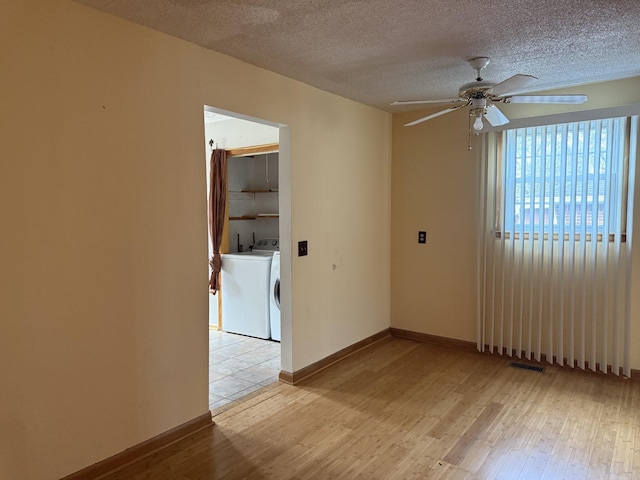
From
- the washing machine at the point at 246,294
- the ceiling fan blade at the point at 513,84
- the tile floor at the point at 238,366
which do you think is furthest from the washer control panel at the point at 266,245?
the ceiling fan blade at the point at 513,84

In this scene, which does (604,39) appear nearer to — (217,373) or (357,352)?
(357,352)

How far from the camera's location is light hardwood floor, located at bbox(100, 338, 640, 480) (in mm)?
2285

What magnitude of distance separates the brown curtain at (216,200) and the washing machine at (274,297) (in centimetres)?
76

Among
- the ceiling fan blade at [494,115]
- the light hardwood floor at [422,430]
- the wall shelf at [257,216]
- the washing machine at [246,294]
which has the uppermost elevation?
the ceiling fan blade at [494,115]

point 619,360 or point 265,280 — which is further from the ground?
point 265,280

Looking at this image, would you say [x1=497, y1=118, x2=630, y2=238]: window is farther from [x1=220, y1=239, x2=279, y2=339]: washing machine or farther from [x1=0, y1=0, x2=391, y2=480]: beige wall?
[x1=220, y1=239, x2=279, y2=339]: washing machine

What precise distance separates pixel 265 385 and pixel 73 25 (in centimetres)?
269

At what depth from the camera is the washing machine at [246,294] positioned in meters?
4.61

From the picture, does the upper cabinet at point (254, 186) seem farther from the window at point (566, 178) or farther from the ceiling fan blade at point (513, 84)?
the ceiling fan blade at point (513, 84)

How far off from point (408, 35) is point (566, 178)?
2041mm

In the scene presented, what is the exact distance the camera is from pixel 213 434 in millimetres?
2654

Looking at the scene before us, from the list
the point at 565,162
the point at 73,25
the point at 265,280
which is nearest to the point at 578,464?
the point at 565,162

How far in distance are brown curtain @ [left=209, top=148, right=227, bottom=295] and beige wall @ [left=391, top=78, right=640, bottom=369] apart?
6.33 feet

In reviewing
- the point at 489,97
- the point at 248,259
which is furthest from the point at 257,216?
the point at 489,97
